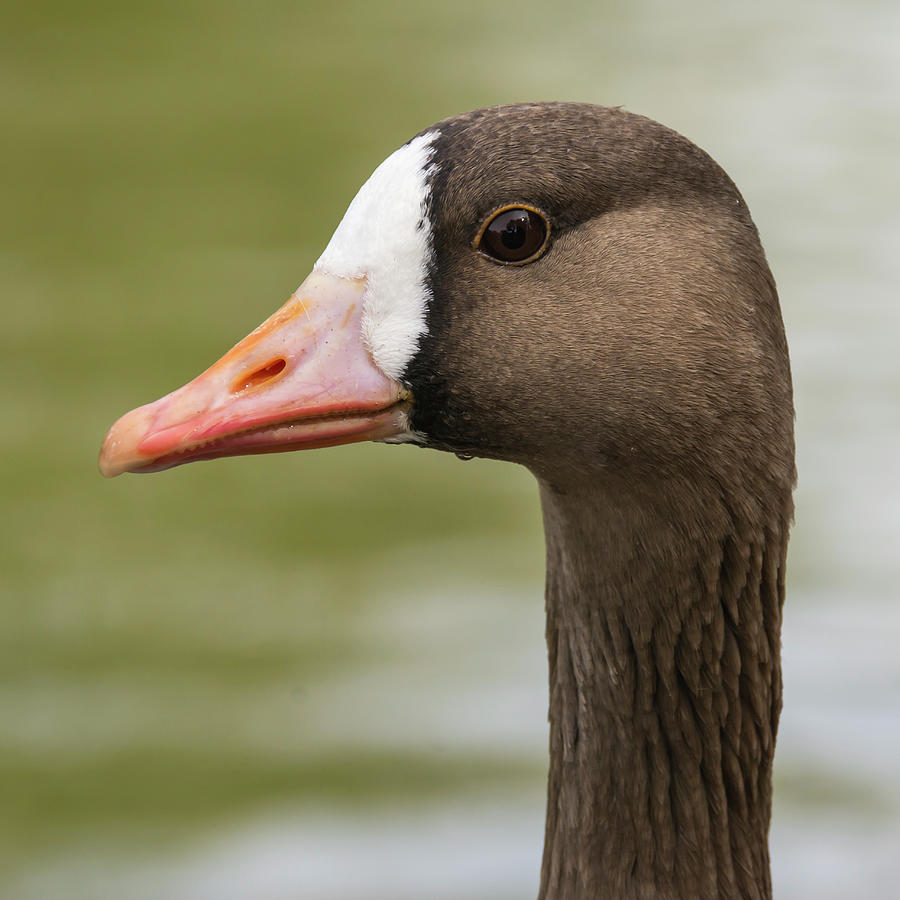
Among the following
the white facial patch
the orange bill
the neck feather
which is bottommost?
the neck feather

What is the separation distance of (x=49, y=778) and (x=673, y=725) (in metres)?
1.72

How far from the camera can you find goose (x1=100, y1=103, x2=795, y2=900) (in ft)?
6.44

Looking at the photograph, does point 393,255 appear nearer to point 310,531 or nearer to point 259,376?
point 259,376

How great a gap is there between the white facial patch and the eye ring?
8 cm

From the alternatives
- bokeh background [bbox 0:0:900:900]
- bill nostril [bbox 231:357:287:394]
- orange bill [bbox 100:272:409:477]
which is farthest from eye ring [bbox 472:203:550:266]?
bokeh background [bbox 0:0:900:900]

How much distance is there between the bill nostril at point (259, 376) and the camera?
6.45ft

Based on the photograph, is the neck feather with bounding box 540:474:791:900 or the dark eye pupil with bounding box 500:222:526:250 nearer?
the dark eye pupil with bounding box 500:222:526:250

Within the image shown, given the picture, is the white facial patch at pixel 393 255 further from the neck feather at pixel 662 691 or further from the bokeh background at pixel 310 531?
the bokeh background at pixel 310 531

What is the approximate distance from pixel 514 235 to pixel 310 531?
2.12 meters

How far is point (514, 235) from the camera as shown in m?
1.97

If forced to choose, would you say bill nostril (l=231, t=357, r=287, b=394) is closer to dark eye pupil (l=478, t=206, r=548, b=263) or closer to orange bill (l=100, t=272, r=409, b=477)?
orange bill (l=100, t=272, r=409, b=477)

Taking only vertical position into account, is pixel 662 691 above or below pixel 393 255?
below

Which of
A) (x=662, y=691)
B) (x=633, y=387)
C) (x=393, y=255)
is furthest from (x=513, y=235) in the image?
(x=662, y=691)

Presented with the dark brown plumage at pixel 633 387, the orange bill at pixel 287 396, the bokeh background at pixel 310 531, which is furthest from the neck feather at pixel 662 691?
the bokeh background at pixel 310 531
